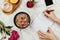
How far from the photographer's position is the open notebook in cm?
107

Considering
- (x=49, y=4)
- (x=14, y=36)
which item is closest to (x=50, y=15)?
(x=49, y=4)

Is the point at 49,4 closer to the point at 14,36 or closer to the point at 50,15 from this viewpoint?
the point at 50,15

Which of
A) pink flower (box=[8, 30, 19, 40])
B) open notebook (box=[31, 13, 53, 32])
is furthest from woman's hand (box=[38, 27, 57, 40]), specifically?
pink flower (box=[8, 30, 19, 40])

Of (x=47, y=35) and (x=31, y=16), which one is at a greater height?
(x=31, y=16)

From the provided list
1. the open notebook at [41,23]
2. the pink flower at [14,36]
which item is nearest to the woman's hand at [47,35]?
the open notebook at [41,23]

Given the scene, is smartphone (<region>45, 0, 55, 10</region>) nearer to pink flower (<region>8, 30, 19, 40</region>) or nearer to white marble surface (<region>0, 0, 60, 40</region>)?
white marble surface (<region>0, 0, 60, 40</region>)

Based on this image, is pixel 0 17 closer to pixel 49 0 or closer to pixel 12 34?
pixel 12 34

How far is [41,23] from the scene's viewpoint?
1.08m

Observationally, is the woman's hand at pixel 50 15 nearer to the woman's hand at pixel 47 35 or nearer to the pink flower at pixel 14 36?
the woman's hand at pixel 47 35

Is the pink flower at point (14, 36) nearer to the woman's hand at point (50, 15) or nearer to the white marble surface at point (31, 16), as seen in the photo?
the white marble surface at point (31, 16)

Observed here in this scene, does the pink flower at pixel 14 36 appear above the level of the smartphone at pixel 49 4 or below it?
below

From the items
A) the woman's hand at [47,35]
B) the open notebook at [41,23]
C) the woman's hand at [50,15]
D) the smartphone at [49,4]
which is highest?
the smartphone at [49,4]

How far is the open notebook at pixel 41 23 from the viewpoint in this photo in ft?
3.52

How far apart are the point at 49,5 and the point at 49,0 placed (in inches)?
1.1
